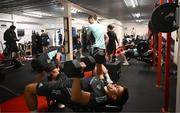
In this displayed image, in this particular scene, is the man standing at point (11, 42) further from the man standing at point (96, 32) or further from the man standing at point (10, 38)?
the man standing at point (96, 32)

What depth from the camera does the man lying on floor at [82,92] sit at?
1910 mm

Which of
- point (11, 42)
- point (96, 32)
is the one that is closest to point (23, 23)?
point (11, 42)

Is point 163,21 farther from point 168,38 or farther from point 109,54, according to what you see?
point 109,54

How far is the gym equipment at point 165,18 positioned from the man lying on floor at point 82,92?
3.71 feet

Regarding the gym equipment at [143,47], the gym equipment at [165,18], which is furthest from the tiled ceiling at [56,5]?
the gym equipment at [165,18]

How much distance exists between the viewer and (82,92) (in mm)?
1942

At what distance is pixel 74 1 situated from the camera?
729 cm

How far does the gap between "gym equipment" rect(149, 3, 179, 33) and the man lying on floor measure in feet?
3.71

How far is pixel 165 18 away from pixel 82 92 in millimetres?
1605

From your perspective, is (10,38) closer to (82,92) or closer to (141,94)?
(141,94)

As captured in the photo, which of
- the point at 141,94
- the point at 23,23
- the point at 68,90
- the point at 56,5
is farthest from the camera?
the point at 23,23

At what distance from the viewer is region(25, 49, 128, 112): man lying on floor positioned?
1.91 meters

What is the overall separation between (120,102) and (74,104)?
1.69ft

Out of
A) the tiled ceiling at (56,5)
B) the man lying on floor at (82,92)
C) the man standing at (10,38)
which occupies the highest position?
the tiled ceiling at (56,5)
